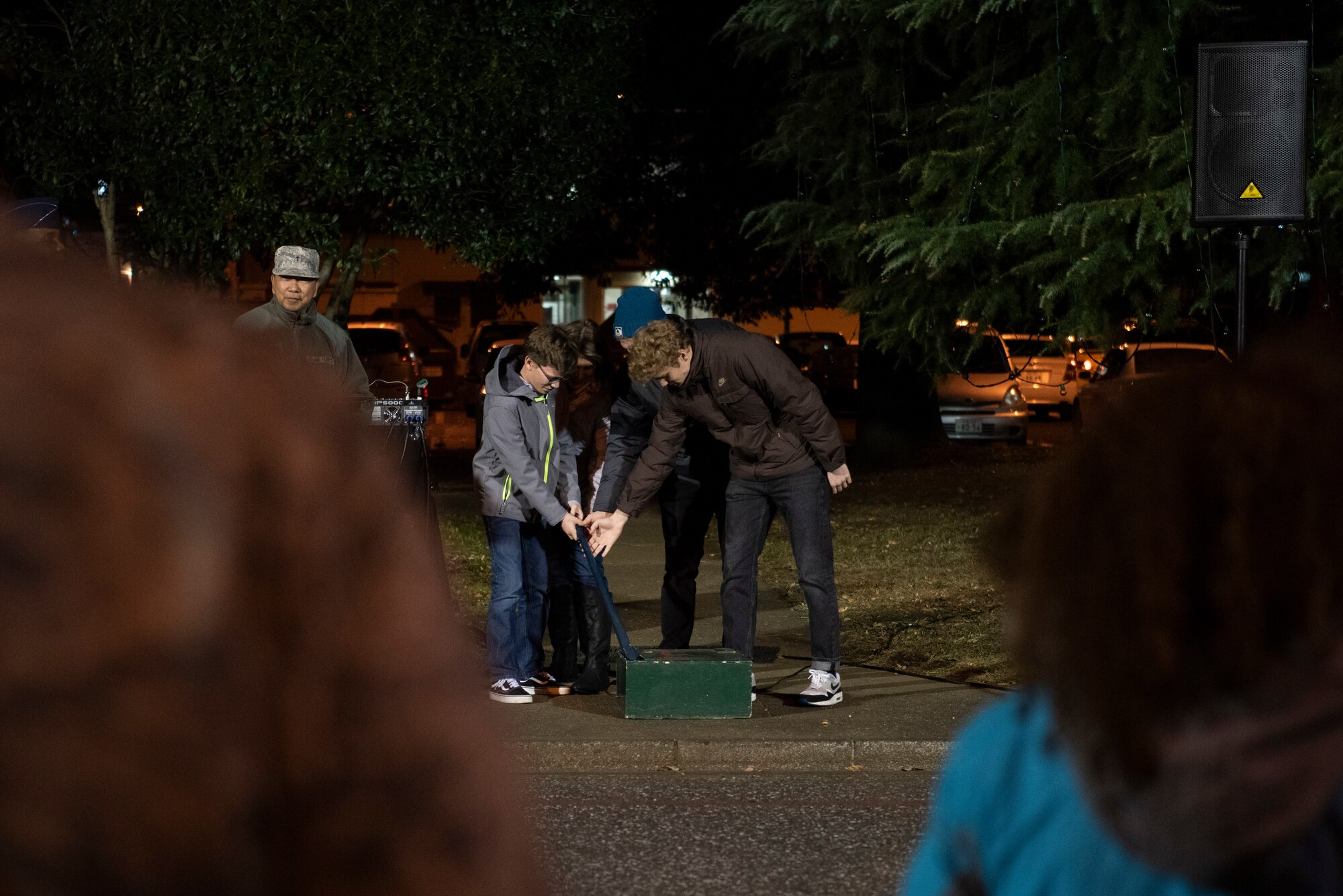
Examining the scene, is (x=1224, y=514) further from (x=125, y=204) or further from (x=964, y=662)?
(x=125, y=204)

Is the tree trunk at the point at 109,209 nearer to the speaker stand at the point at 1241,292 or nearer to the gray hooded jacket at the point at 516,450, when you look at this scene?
the gray hooded jacket at the point at 516,450

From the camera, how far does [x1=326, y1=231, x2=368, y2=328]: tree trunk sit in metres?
14.1

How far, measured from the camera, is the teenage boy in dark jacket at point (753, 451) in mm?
7039

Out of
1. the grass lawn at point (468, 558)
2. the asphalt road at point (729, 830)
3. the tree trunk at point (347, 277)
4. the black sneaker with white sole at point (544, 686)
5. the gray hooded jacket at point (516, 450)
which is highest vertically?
the tree trunk at point (347, 277)

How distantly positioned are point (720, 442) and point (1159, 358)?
1075cm

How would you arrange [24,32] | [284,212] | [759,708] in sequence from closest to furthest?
[759,708] → [284,212] → [24,32]

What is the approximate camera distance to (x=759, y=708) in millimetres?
7203

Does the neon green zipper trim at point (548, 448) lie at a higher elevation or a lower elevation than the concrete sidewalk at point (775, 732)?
higher

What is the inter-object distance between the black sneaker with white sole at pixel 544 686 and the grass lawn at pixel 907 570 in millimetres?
486

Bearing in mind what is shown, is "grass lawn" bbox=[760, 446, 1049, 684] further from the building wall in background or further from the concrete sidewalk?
the building wall in background

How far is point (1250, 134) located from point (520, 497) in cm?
490

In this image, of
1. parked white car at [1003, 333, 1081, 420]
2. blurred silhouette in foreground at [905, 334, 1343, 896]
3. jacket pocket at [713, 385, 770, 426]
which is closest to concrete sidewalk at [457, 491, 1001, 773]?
jacket pocket at [713, 385, 770, 426]

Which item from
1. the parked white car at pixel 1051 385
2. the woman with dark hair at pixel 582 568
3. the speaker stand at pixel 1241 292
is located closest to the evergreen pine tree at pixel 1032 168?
the speaker stand at pixel 1241 292

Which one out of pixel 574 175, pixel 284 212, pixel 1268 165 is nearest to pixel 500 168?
pixel 574 175
